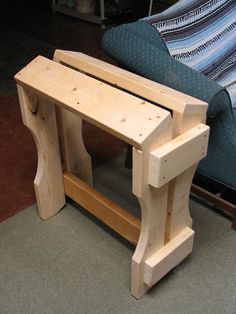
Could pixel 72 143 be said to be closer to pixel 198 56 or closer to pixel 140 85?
pixel 140 85

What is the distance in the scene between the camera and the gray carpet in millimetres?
1280

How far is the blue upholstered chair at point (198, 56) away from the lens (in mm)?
1209

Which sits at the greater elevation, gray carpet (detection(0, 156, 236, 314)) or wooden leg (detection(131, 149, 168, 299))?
wooden leg (detection(131, 149, 168, 299))

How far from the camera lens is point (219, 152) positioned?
4.56 ft

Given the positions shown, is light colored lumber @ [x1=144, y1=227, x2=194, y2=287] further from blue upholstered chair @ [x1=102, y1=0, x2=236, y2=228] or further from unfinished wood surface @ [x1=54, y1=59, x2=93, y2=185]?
unfinished wood surface @ [x1=54, y1=59, x2=93, y2=185]

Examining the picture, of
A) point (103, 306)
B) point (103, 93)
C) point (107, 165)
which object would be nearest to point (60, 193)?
point (107, 165)

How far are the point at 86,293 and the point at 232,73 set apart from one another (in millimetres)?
1201

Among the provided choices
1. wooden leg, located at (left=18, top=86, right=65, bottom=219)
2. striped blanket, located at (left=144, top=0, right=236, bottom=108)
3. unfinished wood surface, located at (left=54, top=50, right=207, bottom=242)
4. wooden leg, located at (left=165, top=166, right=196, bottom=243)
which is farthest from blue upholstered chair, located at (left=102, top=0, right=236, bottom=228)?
wooden leg, located at (left=18, top=86, right=65, bottom=219)

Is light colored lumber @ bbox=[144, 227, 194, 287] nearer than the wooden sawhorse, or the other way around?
the wooden sawhorse

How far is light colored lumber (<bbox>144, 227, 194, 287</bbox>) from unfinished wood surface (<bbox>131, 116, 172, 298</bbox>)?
0.06 feet

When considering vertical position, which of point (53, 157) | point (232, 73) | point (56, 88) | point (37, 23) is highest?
point (56, 88)

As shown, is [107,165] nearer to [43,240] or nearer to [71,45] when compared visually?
[43,240]

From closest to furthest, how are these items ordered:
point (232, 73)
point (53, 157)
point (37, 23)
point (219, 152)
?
point (219, 152) → point (53, 157) → point (232, 73) → point (37, 23)

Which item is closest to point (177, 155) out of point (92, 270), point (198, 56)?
point (92, 270)
